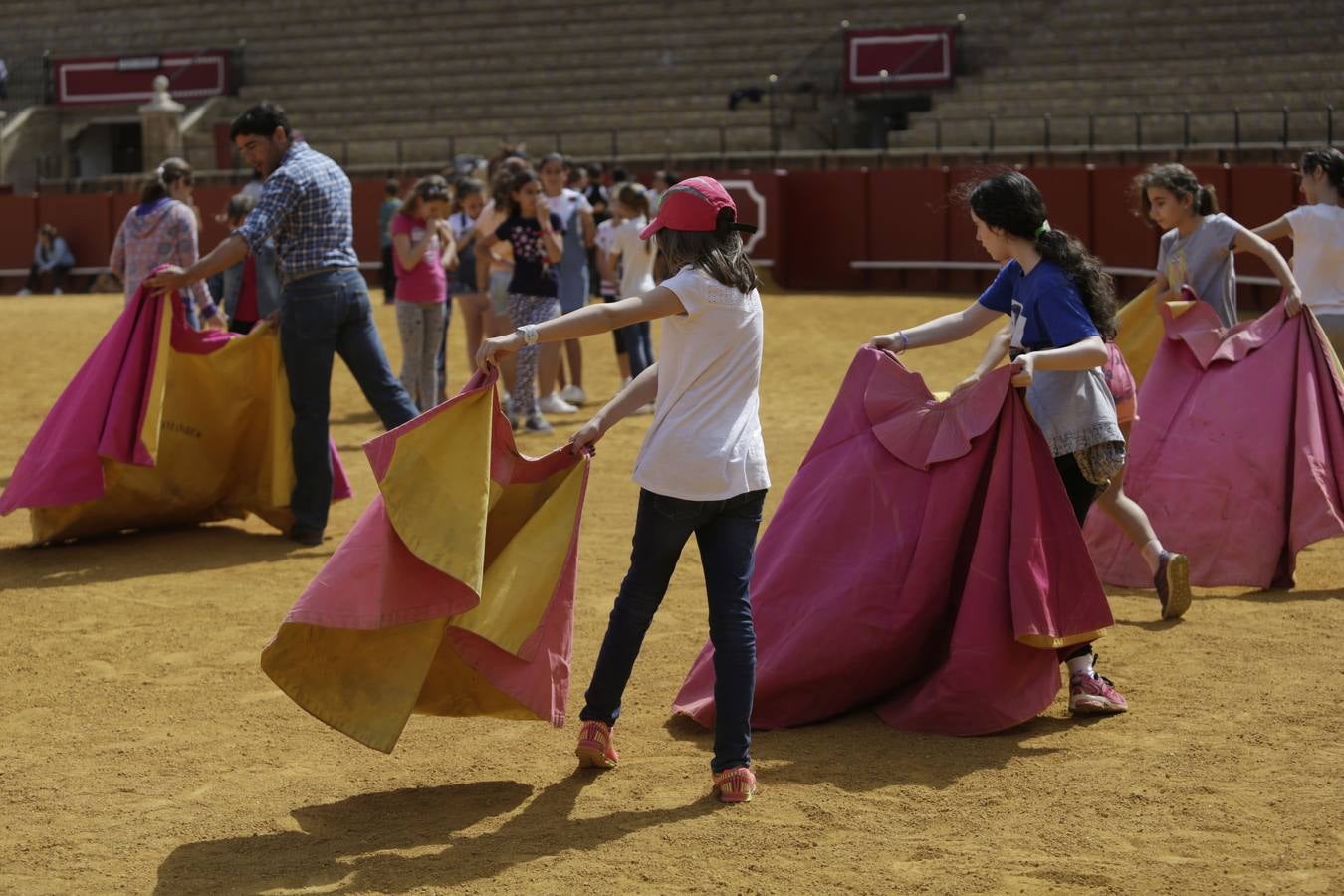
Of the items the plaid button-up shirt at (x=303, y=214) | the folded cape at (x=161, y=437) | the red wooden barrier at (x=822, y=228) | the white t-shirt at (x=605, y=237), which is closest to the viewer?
the plaid button-up shirt at (x=303, y=214)

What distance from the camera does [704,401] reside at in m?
3.79

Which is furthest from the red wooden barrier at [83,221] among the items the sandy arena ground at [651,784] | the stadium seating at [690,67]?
the sandy arena ground at [651,784]

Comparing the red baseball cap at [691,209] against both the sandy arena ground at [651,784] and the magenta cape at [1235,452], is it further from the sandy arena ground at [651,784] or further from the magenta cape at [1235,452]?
the magenta cape at [1235,452]

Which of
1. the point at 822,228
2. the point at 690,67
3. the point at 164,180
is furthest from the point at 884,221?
the point at 164,180

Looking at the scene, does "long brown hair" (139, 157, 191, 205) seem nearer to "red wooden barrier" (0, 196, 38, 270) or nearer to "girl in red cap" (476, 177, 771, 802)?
"girl in red cap" (476, 177, 771, 802)

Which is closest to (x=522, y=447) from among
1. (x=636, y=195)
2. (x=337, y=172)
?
(x=636, y=195)

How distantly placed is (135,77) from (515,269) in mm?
20878

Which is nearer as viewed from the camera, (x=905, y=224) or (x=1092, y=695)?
(x=1092, y=695)

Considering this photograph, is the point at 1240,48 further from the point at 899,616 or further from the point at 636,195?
the point at 899,616

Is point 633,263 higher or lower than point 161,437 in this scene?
higher

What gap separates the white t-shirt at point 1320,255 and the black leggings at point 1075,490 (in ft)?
8.09

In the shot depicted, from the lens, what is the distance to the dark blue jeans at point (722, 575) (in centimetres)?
386

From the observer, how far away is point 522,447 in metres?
9.36

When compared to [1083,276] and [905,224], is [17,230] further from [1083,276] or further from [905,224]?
[1083,276]
